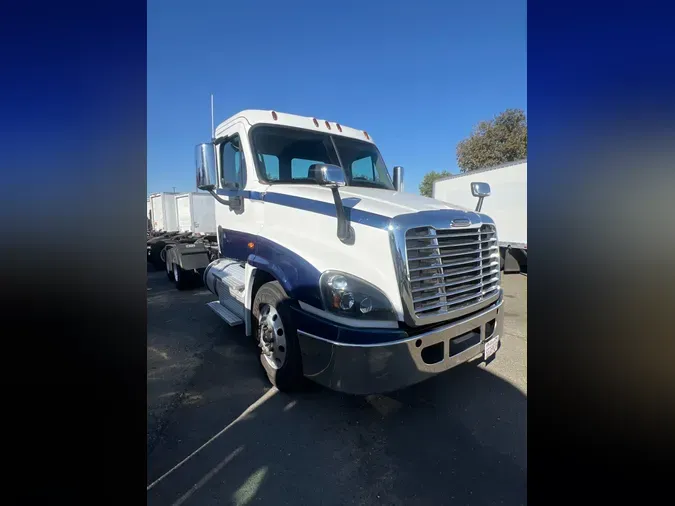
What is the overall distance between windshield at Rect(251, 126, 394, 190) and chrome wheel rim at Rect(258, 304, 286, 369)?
162 cm

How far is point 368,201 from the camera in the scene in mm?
3264

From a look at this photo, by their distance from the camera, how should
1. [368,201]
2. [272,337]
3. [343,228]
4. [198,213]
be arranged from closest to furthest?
[343,228], [368,201], [272,337], [198,213]

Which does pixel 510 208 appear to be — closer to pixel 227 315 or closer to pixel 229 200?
pixel 229 200

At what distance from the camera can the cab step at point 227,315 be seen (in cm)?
431

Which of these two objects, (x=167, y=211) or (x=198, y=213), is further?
(x=167, y=211)

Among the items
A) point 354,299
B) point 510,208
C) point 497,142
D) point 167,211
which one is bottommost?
point 354,299

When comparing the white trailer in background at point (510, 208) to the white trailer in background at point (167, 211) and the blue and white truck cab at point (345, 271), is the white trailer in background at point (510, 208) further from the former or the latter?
the white trailer in background at point (167, 211)

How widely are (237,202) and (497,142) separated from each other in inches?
978

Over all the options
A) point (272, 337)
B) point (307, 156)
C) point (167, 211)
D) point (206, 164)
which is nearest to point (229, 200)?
point (206, 164)

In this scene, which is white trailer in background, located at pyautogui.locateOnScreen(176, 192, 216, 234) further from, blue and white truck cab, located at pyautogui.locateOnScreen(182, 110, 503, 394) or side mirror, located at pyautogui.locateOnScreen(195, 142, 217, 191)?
blue and white truck cab, located at pyautogui.locateOnScreen(182, 110, 503, 394)
